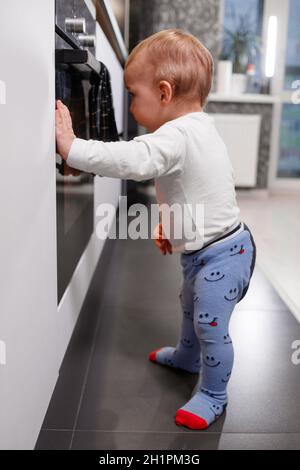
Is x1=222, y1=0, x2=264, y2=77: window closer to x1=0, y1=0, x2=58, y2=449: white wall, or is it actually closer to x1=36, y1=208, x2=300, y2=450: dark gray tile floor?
x1=36, y1=208, x2=300, y2=450: dark gray tile floor

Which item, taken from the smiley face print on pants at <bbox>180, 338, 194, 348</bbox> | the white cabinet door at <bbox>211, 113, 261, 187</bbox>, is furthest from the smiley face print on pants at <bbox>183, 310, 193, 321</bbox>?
the white cabinet door at <bbox>211, 113, 261, 187</bbox>

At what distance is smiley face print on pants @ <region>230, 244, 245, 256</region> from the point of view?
3.55ft

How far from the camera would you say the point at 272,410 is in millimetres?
1080

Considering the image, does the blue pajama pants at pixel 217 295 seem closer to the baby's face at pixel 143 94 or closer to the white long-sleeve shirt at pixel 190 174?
the white long-sleeve shirt at pixel 190 174

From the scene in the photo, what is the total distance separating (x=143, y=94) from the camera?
1.04m

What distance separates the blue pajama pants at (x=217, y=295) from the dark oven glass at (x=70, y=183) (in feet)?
0.89

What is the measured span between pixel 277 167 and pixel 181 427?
406cm

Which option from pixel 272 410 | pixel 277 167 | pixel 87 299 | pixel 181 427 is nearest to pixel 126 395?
pixel 181 427

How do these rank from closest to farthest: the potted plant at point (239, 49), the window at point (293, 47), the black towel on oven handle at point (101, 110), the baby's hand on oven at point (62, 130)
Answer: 1. the baby's hand on oven at point (62, 130)
2. the black towel on oven handle at point (101, 110)
3. the potted plant at point (239, 49)
4. the window at point (293, 47)

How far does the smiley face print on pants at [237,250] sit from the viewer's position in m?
1.08

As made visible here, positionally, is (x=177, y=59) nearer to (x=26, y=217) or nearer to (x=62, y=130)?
(x=62, y=130)

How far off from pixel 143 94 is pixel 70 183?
0.26 m

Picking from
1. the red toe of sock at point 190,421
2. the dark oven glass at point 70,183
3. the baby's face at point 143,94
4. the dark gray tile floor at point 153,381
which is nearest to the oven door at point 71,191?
the dark oven glass at point 70,183
